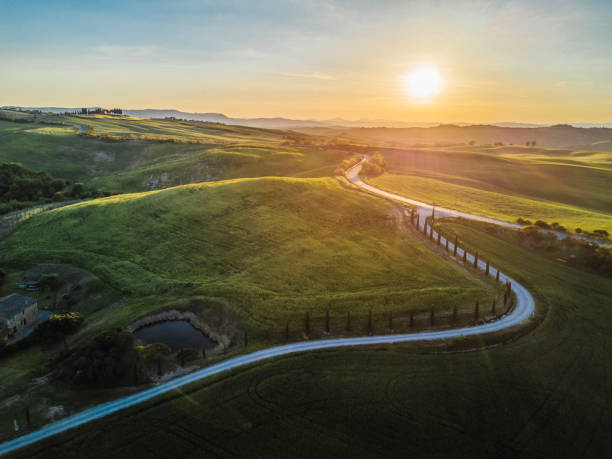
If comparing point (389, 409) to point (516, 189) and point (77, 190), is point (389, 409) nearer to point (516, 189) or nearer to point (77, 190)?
point (77, 190)

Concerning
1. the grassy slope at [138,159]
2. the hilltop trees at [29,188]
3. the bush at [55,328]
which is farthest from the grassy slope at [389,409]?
the grassy slope at [138,159]

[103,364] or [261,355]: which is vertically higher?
[103,364]

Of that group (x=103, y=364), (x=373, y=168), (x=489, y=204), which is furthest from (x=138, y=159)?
(x=103, y=364)

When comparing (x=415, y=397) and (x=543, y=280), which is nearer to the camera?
(x=415, y=397)

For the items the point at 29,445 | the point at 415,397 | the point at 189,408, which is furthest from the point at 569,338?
the point at 29,445

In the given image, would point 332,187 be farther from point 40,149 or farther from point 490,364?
point 40,149

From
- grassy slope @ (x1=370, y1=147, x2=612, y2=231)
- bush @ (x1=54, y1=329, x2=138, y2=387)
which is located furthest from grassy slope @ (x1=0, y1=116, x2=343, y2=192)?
bush @ (x1=54, y1=329, x2=138, y2=387)
